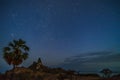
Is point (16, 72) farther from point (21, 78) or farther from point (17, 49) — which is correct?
point (17, 49)

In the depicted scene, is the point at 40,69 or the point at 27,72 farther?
the point at 40,69

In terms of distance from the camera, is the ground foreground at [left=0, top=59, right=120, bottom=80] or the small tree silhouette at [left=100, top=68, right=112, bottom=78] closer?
the ground foreground at [left=0, top=59, right=120, bottom=80]

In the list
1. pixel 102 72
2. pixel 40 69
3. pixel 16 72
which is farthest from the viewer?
pixel 102 72

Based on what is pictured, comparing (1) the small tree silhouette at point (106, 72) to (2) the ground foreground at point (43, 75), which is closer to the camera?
Answer: (2) the ground foreground at point (43, 75)

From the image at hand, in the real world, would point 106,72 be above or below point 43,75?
above

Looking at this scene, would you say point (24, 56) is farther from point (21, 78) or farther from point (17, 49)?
point (21, 78)

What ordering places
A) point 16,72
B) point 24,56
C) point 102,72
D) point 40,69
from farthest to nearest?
point 102,72 → point 40,69 → point 16,72 → point 24,56

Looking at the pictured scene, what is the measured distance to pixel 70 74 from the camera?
47.1 m

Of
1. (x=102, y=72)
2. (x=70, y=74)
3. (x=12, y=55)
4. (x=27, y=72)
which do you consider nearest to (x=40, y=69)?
(x=27, y=72)

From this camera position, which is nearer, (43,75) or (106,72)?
(43,75)

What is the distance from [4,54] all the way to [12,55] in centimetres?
171

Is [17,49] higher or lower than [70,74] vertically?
higher

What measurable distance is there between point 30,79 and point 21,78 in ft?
6.61

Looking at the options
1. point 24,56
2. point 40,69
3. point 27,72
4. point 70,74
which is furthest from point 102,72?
point 24,56
